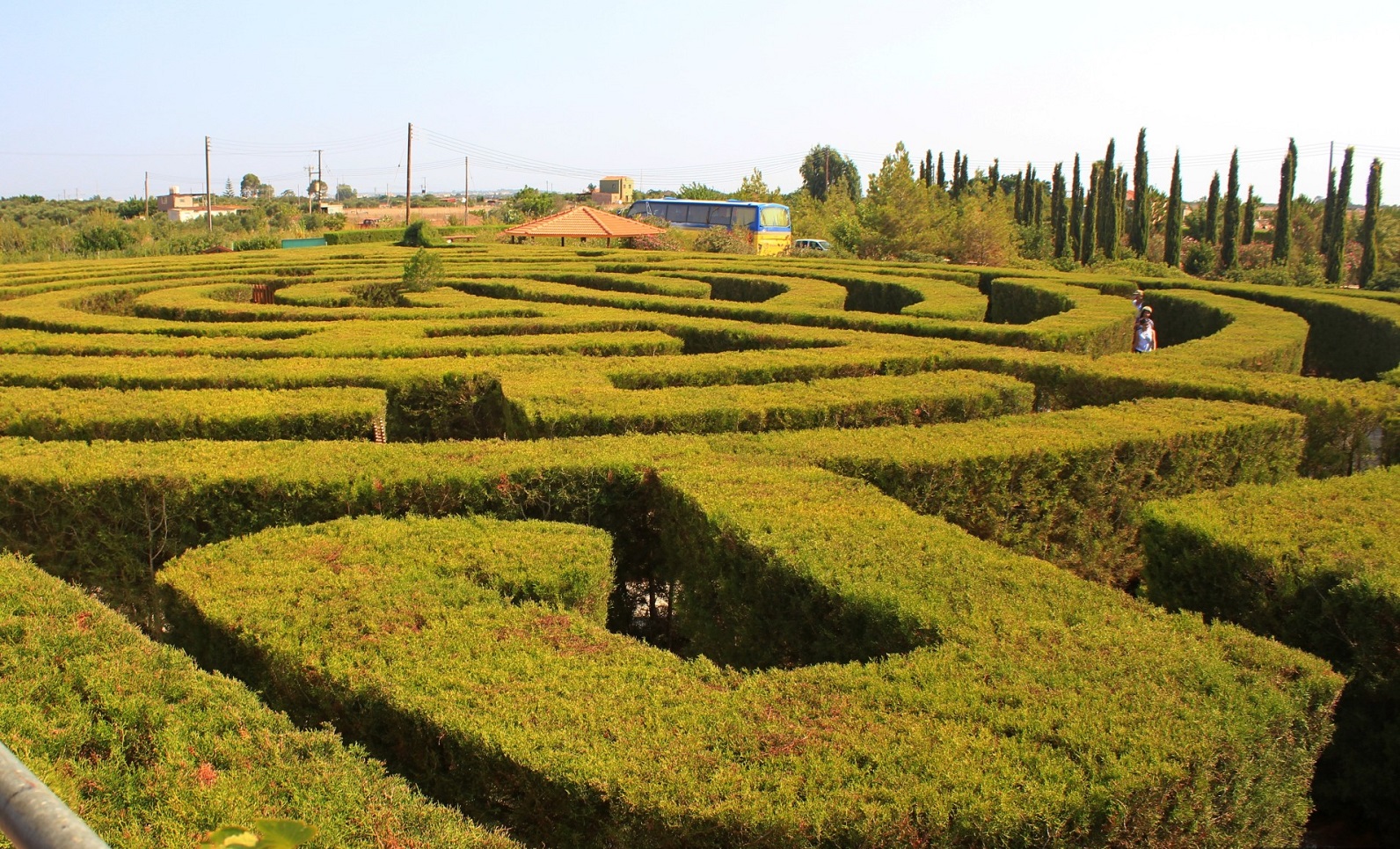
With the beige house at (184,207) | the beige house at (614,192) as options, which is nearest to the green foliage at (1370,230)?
the beige house at (614,192)

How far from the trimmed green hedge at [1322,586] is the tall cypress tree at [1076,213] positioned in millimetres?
43345

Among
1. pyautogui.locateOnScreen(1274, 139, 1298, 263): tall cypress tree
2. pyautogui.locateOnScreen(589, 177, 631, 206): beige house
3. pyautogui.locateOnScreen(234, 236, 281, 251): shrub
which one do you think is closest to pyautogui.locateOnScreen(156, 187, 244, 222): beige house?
pyautogui.locateOnScreen(589, 177, 631, 206): beige house

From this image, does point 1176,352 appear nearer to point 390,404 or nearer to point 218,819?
point 390,404

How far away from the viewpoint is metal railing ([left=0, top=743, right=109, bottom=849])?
1.30m

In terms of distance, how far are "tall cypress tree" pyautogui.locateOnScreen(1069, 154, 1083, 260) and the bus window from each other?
524 inches

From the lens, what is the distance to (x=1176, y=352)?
1198 centimetres

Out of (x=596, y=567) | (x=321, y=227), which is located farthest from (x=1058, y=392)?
(x=321, y=227)

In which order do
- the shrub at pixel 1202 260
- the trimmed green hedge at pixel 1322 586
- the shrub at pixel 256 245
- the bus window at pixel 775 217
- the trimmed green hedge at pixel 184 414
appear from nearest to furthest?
the trimmed green hedge at pixel 1322 586, the trimmed green hedge at pixel 184 414, the shrub at pixel 1202 260, the shrub at pixel 256 245, the bus window at pixel 775 217

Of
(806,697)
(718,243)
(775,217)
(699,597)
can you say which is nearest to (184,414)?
(699,597)

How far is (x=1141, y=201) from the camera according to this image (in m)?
45.9

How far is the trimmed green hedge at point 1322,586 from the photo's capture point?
203 inches

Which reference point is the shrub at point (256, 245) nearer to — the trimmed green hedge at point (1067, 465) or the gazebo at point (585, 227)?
the gazebo at point (585, 227)

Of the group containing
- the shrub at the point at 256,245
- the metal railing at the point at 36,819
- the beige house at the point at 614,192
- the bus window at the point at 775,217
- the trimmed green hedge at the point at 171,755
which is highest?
the beige house at the point at 614,192

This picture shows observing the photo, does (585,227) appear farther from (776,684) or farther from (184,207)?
(184,207)
